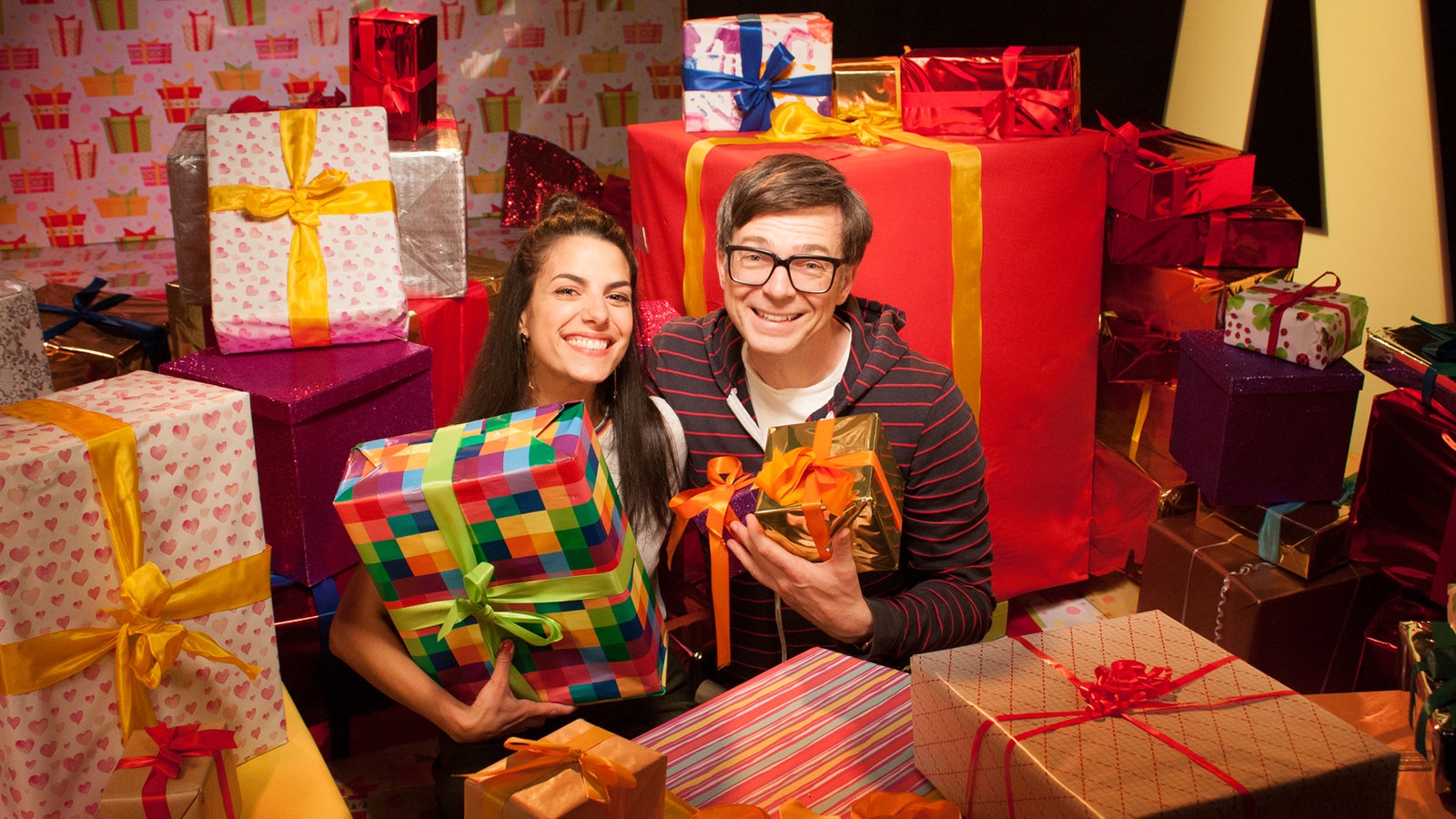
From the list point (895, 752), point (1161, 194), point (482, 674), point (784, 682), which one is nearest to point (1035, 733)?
point (895, 752)

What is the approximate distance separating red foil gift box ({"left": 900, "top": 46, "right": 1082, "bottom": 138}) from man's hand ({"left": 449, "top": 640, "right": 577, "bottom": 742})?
1991mm

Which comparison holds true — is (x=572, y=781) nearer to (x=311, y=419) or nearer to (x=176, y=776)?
(x=176, y=776)

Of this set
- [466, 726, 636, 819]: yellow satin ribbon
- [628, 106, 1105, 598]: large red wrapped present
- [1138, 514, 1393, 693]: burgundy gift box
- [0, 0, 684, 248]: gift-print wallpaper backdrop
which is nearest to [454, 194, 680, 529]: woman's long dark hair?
[628, 106, 1105, 598]: large red wrapped present

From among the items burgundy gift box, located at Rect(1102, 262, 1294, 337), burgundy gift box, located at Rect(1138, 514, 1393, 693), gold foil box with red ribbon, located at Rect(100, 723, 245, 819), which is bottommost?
burgundy gift box, located at Rect(1138, 514, 1393, 693)

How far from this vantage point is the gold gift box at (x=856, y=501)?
1.57 metres

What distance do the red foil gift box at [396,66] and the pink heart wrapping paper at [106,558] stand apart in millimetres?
1520

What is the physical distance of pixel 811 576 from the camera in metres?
1.66

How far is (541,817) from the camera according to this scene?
41.1 inches

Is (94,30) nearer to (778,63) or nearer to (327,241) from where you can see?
(327,241)

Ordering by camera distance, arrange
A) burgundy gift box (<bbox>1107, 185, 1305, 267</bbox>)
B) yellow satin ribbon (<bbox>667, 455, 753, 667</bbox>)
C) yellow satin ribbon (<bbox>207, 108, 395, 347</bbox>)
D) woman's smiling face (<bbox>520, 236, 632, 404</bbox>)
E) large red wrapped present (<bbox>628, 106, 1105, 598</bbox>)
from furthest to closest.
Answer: burgundy gift box (<bbox>1107, 185, 1305, 267</bbox>) → large red wrapped present (<bbox>628, 106, 1105, 598</bbox>) → yellow satin ribbon (<bbox>207, 108, 395, 347</bbox>) → woman's smiling face (<bbox>520, 236, 632, 404</bbox>) → yellow satin ribbon (<bbox>667, 455, 753, 667</bbox>)

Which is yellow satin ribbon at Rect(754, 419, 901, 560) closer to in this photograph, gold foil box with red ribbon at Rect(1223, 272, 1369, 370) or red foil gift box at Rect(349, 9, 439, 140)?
gold foil box with red ribbon at Rect(1223, 272, 1369, 370)

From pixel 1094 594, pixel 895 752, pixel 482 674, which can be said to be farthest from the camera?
pixel 1094 594

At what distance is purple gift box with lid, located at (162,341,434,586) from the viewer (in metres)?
2.14

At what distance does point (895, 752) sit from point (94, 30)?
4014 mm
